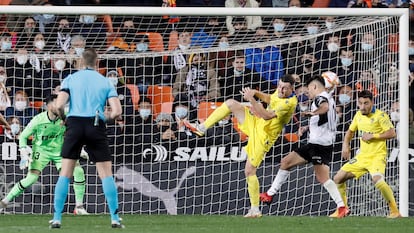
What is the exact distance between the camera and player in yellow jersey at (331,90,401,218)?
1530 centimetres


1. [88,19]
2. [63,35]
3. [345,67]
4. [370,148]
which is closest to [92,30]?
[88,19]

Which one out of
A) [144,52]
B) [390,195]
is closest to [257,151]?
[390,195]

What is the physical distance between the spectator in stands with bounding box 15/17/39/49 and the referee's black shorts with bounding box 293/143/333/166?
14.9 ft

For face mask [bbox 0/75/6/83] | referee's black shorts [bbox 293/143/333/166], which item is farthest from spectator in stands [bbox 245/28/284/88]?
face mask [bbox 0/75/6/83]

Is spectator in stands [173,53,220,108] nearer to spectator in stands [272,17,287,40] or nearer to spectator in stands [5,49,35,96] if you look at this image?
spectator in stands [272,17,287,40]

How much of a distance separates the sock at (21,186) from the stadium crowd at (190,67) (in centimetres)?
130

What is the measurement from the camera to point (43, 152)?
15805mm

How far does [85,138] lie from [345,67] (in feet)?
19.7

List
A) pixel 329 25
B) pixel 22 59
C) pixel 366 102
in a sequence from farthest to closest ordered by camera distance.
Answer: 1. pixel 329 25
2. pixel 22 59
3. pixel 366 102

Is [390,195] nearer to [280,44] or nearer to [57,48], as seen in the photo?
[280,44]

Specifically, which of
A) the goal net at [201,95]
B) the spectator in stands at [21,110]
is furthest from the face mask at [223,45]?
the spectator in stands at [21,110]

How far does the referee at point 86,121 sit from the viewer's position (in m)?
12.1

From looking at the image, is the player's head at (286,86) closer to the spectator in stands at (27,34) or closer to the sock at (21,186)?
the sock at (21,186)

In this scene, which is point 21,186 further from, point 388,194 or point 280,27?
point 388,194
